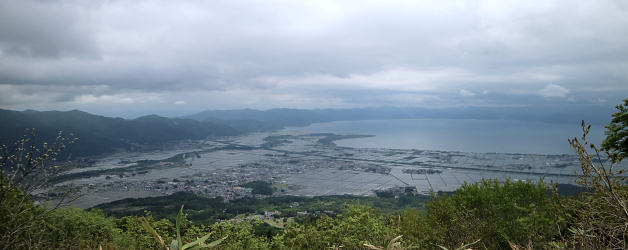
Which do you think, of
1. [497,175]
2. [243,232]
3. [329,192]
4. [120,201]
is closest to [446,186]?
[497,175]

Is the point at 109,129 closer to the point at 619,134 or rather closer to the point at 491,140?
the point at 619,134

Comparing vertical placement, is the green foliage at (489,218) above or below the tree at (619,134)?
below

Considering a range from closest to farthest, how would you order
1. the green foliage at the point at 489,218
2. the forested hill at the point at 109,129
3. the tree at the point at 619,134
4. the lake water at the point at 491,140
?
the green foliage at the point at 489,218
the tree at the point at 619,134
the forested hill at the point at 109,129
the lake water at the point at 491,140

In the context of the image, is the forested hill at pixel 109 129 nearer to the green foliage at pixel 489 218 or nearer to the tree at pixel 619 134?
the green foliage at pixel 489 218

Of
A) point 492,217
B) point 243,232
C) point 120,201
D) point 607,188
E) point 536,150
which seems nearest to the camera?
point 607,188

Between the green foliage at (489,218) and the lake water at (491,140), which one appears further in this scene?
the lake water at (491,140)

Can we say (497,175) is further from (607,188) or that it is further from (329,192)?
(607,188)

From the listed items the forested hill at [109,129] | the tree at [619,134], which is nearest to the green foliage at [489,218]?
the tree at [619,134]

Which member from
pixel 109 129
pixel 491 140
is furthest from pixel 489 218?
pixel 491 140
